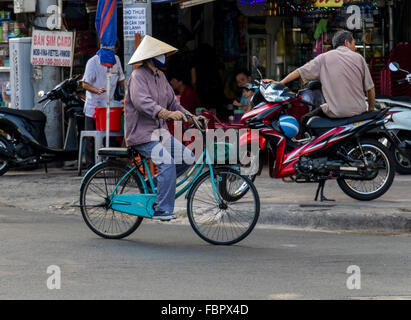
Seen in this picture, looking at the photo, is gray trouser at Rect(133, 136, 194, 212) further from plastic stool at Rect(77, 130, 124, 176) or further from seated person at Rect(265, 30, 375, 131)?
plastic stool at Rect(77, 130, 124, 176)

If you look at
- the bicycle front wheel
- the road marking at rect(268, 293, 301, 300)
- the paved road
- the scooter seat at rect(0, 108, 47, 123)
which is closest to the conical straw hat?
the bicycle front wheel

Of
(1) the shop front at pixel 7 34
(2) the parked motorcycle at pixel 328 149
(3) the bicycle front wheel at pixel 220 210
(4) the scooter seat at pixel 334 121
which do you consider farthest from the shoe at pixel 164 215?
(1) the shop front at pixel 7 34

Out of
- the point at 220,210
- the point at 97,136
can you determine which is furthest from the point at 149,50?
the point at 97,136

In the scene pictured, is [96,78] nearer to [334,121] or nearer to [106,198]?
[334,121]

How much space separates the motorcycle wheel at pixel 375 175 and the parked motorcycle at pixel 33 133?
17.5 feet

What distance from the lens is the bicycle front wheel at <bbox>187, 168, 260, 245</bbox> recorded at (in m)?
8.43

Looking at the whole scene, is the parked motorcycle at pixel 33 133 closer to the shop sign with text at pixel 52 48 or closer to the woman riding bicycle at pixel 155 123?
the shop sign with text at pixel 52 48

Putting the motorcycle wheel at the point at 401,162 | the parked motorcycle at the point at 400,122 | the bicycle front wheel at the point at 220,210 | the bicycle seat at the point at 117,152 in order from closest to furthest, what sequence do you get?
the bicycle front wheel at the point at 220,210 < the bicycle seat at the point at 117,152 < the parked motorcycle at the point at 400,122 < the motorcycle wheel at the point at 401,162

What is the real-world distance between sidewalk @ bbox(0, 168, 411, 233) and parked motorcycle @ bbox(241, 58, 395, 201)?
0.25m

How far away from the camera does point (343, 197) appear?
36.2 ft

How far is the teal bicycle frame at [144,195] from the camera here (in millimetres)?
8516

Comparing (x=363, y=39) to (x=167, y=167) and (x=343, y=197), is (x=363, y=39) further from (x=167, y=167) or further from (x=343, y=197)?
(x=167, y=167)

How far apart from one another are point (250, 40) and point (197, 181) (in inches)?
321
